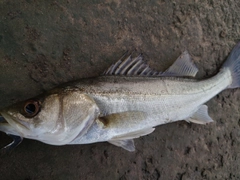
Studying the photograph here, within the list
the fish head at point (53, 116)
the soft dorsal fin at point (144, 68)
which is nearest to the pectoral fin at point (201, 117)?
the soft dorsal fin at point (144, 68)

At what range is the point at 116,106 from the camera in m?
1.87

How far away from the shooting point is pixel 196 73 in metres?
2.41

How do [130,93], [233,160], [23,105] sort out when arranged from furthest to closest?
[233,160]
[130,93]
[23,105]

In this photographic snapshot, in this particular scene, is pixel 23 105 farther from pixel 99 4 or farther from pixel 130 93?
pixel 99 4

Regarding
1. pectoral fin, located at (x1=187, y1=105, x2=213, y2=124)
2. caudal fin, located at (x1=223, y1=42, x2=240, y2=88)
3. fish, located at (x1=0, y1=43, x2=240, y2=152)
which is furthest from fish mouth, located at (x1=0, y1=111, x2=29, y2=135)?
caudal fin, located at (x1=223, y1=42, x2=240, y2=88)

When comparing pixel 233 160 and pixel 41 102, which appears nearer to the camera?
pixel 41 102

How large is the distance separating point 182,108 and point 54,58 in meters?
1.08

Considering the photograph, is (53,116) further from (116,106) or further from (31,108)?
(116,106)

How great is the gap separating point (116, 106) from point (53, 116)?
434mm

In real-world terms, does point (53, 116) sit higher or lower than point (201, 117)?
higher

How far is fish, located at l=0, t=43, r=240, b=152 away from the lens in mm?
1659

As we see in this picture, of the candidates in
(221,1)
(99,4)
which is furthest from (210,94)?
(99,4)

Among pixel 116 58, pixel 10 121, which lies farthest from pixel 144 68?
pixel 10 121

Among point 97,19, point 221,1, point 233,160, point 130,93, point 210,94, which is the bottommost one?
point 233,160
